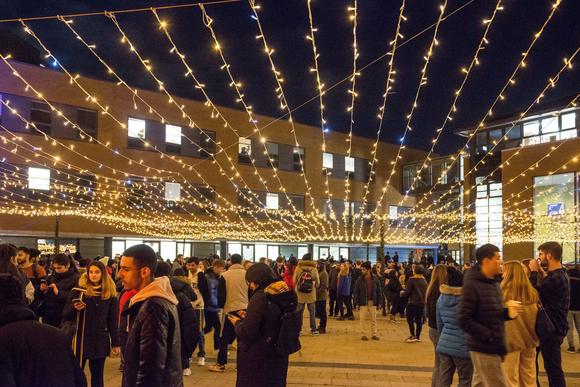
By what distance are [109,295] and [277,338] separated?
2629 mm

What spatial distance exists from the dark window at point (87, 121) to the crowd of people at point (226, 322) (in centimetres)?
1930

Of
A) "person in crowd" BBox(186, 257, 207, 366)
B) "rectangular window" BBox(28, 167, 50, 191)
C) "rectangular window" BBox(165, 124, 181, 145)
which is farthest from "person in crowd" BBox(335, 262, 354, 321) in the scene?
"rectangular window" BBox(165, 124, 181, 145)

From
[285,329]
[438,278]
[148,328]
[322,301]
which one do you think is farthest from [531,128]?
[148,328]

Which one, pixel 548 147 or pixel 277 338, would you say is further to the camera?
pixel 548 147

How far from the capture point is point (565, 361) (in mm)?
9977

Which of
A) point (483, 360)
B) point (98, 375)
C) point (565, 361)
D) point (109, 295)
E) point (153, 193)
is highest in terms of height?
point (153, 193)

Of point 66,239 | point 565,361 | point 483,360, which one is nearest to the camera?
point 483,360

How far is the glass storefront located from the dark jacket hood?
2431cm

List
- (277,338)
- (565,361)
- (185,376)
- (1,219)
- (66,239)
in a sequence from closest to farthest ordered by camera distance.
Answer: (277,338)
(185,376)
(565,361)
(1,219)
(66,239)

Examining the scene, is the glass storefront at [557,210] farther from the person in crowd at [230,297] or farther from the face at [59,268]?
the face at [59,268]

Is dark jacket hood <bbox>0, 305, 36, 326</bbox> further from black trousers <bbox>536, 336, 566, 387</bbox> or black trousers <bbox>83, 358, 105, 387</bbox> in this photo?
black trousers <bbox>536, 336, 566, 387</bbox>

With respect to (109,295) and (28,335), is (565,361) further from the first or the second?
(28,335)

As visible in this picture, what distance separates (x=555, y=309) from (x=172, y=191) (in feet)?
83.0

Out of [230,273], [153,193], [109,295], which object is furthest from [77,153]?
[109,295]
